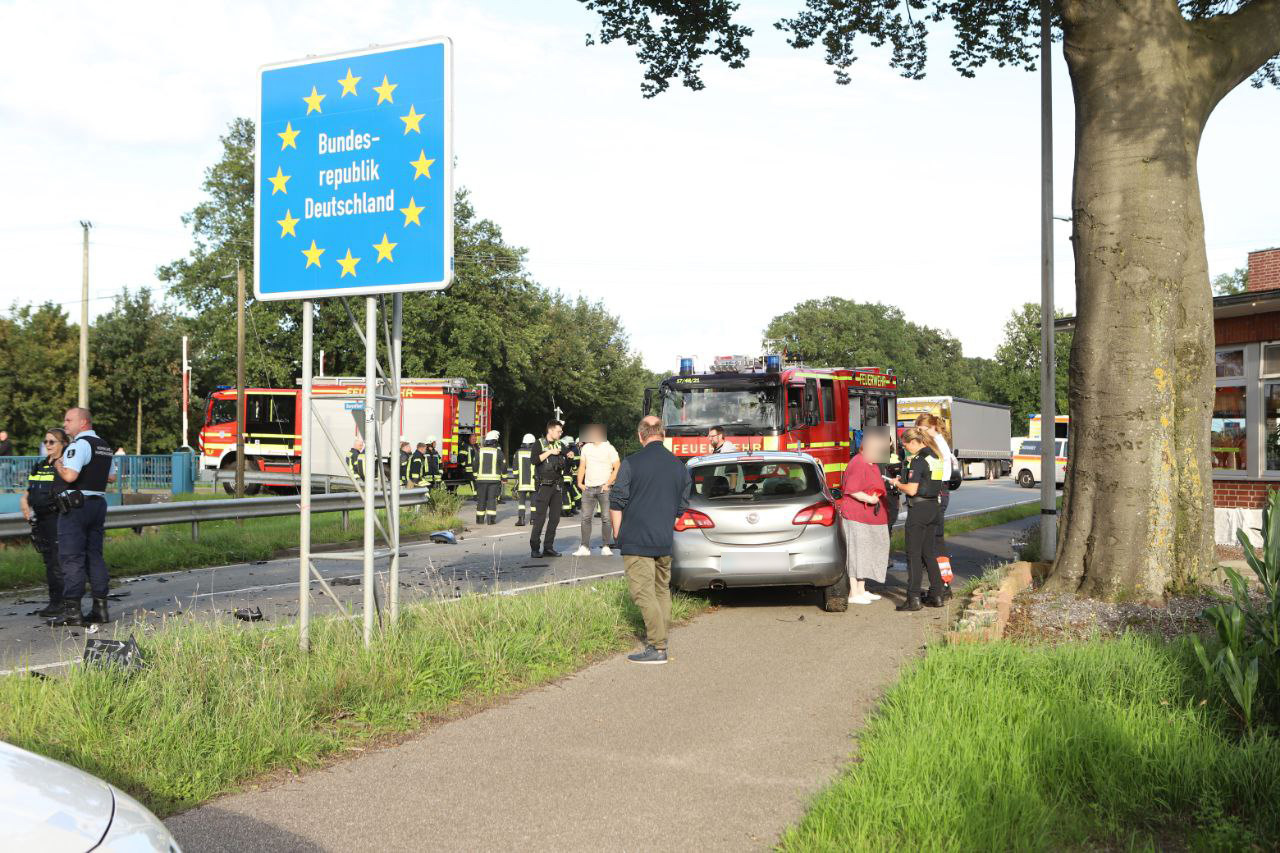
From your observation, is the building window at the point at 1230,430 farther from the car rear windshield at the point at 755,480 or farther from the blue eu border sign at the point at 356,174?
the blue eu border sign at the point at 356,174

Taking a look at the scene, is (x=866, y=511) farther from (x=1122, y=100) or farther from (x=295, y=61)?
(x=295, y=61)

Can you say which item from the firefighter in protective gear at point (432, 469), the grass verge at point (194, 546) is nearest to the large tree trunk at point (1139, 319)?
the grass verge at point (194, 546)

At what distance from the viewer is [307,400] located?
24.7ft

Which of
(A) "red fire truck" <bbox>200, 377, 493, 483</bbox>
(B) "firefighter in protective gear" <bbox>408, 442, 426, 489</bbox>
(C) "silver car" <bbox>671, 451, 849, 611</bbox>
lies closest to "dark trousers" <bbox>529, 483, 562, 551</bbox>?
(C) "silver car" <bbox>671, 451, 849, 611</bbox>

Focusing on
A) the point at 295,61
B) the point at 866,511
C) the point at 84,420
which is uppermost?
the point at 295,61

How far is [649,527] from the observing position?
8211mm

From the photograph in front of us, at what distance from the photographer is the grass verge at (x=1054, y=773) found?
166 inches

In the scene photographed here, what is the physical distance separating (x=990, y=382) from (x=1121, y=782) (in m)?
85.4

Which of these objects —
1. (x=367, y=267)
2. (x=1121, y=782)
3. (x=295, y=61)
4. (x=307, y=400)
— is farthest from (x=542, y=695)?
(x=295, y=61)

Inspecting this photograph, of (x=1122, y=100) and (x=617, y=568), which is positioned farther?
(x=617, y=568)

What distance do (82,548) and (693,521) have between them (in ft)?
17.4

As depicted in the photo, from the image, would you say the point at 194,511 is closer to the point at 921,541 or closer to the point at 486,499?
the point at 486,499

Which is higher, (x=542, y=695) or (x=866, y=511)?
(x=866, y=511)

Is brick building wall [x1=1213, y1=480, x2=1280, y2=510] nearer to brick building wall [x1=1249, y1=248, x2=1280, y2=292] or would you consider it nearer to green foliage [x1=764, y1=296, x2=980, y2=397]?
brick building wall [x1=1249, y1=248, x2=1280, y2=292]
